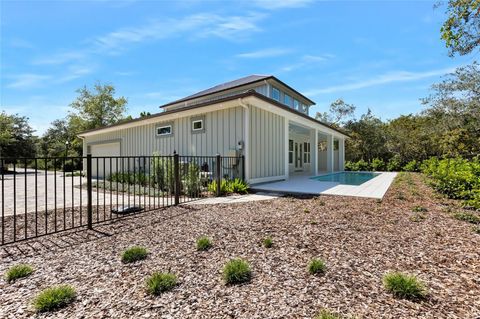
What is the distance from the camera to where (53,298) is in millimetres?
2000

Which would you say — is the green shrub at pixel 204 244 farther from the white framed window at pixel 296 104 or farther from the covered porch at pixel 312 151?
the white framed window at pixel 296 104

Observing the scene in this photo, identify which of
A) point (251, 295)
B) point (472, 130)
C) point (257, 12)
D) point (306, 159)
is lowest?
point (251, 295)

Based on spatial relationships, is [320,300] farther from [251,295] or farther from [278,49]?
[278,49]

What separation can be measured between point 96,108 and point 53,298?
110ft

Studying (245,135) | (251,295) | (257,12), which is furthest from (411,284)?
(257,12)

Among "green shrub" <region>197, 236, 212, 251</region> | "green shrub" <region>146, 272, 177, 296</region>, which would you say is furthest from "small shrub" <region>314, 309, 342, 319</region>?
"green shrub" <region>197, 236, 212, 251</region>

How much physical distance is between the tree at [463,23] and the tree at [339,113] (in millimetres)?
21185

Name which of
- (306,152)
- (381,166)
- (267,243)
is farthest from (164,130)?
(381,166)

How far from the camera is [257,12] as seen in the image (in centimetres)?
727

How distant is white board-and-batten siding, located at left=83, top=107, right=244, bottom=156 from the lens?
8862 mm

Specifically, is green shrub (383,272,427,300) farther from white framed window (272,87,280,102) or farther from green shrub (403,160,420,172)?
green shrub (403,160,420,172)

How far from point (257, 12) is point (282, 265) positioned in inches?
291

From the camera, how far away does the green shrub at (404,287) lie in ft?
6.64

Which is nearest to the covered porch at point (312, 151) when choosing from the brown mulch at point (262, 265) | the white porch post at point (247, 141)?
the white porch post at point (247, 141)
